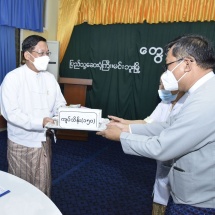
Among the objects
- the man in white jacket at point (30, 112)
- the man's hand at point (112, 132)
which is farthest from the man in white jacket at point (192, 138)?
the man in white jacket at point (30, 112)

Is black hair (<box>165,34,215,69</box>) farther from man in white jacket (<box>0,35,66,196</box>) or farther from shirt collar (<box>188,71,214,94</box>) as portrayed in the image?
man in white jacket (<box>0,35,66,196</box>)

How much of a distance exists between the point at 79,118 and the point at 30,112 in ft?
1.57

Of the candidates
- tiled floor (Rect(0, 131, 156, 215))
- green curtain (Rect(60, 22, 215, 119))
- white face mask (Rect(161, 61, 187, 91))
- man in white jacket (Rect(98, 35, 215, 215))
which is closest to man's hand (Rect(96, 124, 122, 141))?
man in white jacket (Rect(98, 35, 215, 215))

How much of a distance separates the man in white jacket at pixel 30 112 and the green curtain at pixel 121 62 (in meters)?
3.49

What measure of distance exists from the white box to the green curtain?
371 cm

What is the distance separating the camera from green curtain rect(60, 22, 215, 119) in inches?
198

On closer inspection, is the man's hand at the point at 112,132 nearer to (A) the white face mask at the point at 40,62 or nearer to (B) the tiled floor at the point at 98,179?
(A) the white face mask at the point at 40,62

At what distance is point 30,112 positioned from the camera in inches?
73.4

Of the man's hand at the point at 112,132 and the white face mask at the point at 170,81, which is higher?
the white face mask at the point at 170,81

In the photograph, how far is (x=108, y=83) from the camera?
5594 millimetres

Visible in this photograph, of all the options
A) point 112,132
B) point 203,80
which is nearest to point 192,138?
point 203,80

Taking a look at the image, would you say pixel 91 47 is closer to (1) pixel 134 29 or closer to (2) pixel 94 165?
(1) pixel 134 29

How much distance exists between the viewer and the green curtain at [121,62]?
16.5 feet

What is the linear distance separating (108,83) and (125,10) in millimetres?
1669
